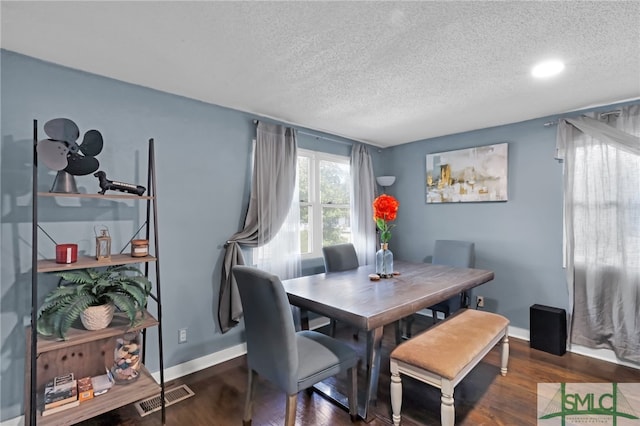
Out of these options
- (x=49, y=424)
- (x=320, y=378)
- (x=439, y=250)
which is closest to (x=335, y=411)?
(x=320, y=378)

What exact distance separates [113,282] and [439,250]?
315 centimetres

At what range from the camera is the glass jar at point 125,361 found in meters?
1.92

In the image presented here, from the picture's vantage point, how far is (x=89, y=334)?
1.72 metres

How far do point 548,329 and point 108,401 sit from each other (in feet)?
11.4

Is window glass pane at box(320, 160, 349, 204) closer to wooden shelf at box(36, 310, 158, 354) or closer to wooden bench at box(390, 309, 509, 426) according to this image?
wooden bench at box(390, 309, 509, 426)

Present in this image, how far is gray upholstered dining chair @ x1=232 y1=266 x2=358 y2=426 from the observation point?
1.59 m

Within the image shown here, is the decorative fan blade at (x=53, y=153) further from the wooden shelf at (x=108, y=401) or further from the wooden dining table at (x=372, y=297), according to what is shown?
the wooden dining table at (x=372, y=297)

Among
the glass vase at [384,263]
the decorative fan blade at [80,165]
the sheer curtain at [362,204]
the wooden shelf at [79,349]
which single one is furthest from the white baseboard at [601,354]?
the decorative fan blade at [80,165]

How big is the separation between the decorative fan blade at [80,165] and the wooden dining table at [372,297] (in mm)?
1466

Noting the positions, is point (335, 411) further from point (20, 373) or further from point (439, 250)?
point (439, 250)

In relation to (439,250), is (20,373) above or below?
below

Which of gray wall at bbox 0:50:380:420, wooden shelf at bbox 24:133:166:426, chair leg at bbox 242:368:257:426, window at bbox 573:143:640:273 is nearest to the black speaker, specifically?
window at bbox 573:143:640:273

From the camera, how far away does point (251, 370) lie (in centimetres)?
190

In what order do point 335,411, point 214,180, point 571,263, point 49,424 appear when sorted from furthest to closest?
1. point 571,263
2. point 214,180
3. point 335,411
4. point 49,424
